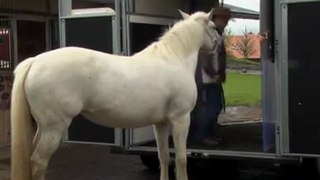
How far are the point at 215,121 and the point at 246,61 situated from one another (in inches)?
238

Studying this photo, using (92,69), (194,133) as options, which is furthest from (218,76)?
(92,69)

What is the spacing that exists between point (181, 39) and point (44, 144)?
5.63 feet

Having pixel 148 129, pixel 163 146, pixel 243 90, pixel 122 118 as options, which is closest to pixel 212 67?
pixel 148 129

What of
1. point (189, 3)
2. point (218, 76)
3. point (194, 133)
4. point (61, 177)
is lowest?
point (61, 177)

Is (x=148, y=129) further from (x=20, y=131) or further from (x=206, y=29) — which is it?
(x=20, y=131)

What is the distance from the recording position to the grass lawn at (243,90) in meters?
14.5

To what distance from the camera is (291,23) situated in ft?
18.0

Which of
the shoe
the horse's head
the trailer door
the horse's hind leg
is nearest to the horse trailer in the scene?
the trailer door

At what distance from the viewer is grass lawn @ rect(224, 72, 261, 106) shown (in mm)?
14539

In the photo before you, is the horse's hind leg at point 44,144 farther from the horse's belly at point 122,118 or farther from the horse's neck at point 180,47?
the horse's neck at point 180,47

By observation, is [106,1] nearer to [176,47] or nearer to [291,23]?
[176,47]

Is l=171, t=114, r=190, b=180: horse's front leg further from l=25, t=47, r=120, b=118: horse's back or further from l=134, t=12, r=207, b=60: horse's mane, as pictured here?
l=25, t=47, r=120, b=118: horse's back

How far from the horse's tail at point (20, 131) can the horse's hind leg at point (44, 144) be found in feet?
0.19

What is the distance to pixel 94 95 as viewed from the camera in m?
4.98
